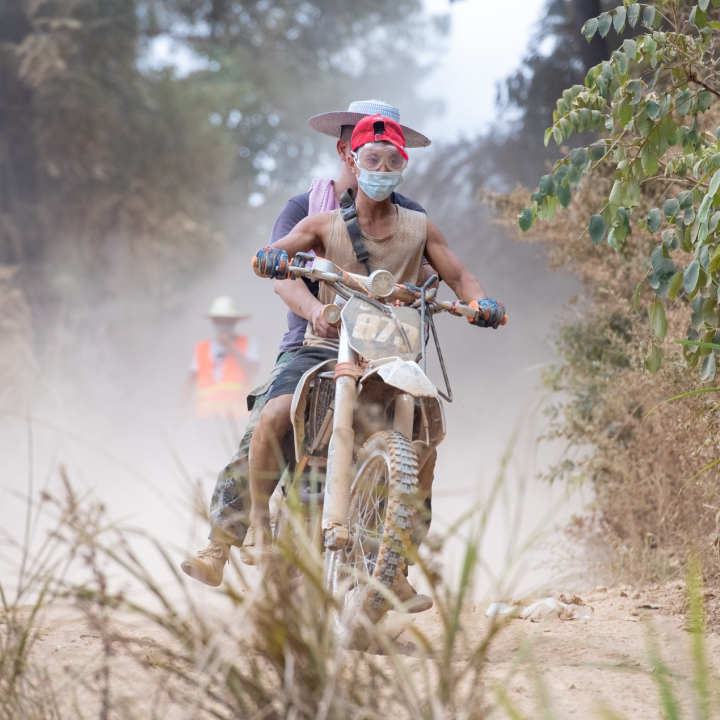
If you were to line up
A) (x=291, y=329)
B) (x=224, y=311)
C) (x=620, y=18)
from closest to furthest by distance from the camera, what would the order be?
(x=620, y=18), (x=291, y=329), (x=224, y=311)

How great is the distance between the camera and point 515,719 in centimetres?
154

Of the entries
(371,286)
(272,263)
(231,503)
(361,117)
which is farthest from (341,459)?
(361,117)

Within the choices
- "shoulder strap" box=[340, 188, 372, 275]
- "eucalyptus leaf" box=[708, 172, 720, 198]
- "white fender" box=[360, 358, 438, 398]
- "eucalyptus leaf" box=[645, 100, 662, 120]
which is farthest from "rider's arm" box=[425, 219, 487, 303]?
"eucalyptus leaf" box=[708, 172, 720, 198]

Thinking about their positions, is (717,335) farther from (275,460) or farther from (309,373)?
(275,460)

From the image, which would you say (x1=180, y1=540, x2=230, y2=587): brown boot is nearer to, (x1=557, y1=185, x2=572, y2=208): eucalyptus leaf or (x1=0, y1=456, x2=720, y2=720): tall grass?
(x1=0, y1=456, x2=720, y2=720): tall grass

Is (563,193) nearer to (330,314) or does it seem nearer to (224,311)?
(330,314)

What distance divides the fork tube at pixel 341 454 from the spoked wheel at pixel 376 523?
0.27ft

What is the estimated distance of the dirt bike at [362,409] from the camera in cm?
333

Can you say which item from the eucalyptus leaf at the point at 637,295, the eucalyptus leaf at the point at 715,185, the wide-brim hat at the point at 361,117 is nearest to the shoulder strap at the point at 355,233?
the wide-brim hat at the point at 361,117

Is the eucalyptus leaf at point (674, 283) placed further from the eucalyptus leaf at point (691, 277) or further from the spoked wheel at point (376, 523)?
the spoked wheel at point (376, 523)

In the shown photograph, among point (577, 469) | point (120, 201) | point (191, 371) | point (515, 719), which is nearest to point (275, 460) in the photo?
point (515, 719)

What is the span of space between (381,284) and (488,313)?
16.8 inches

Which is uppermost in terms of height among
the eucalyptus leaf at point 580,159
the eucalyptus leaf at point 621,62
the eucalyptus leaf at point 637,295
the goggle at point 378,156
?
the goggle at point 378,156

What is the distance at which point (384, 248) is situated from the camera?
13.0 ft
